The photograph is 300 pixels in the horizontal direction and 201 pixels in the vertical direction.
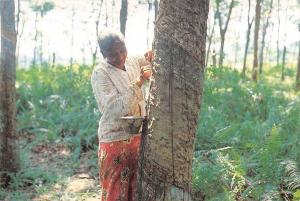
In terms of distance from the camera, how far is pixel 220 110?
28.2ft

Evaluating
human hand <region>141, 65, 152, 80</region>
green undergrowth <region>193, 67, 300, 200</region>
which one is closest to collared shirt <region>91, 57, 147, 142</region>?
human hand <region>141, 65, 152, 80</region>

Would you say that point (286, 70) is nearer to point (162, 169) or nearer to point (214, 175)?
point (214, 175)

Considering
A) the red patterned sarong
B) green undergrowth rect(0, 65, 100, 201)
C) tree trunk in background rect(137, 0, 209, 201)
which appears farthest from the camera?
green undergrowth rect(0, 65, 100, 201)

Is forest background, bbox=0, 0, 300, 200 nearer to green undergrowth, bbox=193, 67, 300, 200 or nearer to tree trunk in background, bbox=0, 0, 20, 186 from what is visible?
green undergrowth, bbox=193, 67, 300, 200

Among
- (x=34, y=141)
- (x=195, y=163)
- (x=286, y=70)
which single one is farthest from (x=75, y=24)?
(x=195, y=163)

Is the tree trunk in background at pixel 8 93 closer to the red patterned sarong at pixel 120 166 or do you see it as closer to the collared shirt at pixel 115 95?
the collared shirt at pixel 115 95

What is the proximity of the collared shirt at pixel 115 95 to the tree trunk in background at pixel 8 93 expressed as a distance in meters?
3.22

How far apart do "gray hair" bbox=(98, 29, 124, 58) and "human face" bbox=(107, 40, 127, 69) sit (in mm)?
23

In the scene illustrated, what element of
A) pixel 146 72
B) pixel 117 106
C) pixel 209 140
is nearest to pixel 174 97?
pixel 146 72

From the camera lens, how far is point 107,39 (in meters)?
3.21

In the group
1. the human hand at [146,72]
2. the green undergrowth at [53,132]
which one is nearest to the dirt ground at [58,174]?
the green undergrowth at [53,132]

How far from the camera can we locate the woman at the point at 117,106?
3238mm

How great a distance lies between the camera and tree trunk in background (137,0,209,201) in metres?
2.74

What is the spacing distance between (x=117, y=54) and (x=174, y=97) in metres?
0.71
